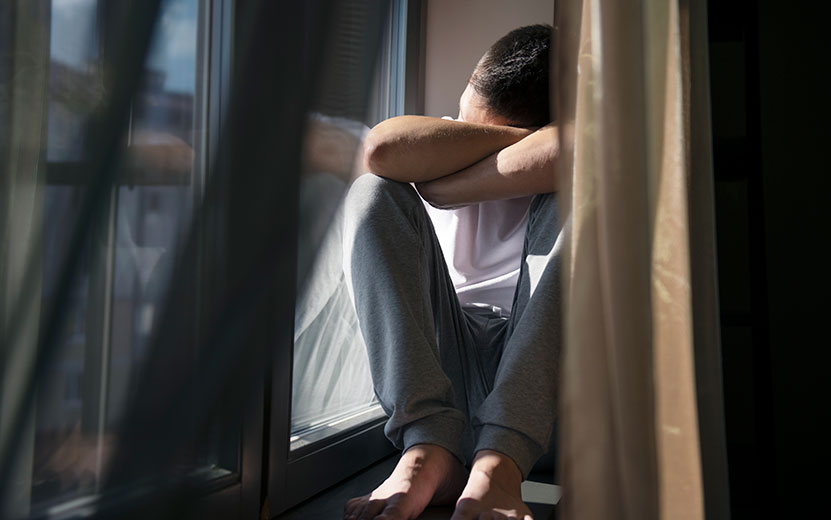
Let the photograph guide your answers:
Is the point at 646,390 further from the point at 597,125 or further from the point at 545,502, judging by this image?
the point at 545,502

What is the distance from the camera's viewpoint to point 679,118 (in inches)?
30.3

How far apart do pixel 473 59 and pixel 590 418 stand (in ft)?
4.44

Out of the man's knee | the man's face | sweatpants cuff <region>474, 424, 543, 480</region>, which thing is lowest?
sweatpants cuff <region>474, 424, 543, 480</region>

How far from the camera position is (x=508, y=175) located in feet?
3.81

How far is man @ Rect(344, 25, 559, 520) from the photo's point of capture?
3.04ft

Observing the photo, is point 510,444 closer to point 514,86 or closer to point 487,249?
point 487,249

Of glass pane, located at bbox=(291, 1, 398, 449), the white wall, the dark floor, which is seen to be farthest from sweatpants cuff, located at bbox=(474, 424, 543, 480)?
the white wall

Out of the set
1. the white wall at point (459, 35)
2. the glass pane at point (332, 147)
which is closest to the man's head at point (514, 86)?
the white wall at point (459, 35)

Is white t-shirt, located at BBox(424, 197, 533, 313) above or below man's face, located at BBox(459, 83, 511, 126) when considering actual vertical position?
below

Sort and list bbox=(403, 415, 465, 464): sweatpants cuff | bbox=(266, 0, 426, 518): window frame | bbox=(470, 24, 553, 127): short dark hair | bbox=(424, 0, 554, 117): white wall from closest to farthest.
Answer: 1. bbox=(403, 415, 465, 464): sweatpants cuff
2. bbox=(266, 0, 426, 518): window frame
3. bbox=(470, 24, 553, 127): short dark hair
4. bbox=(424, 0, 554, 117): white wall

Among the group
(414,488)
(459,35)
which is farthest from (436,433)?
(459,35)

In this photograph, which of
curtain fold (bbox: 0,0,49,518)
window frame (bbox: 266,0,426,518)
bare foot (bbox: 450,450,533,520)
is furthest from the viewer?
window frame (bbox: 266,0,426,518)

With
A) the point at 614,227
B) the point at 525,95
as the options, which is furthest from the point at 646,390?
the point at 525,95

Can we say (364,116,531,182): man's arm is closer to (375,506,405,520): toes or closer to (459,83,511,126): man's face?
(459,83,511,126): man's face
